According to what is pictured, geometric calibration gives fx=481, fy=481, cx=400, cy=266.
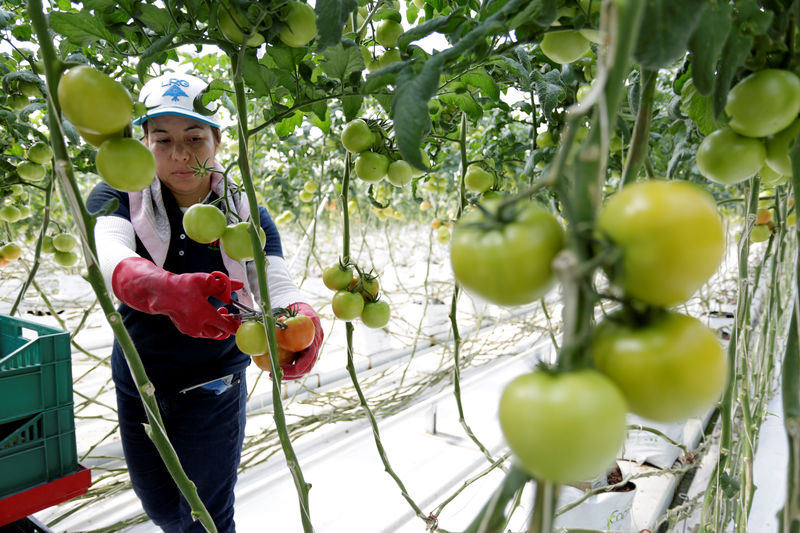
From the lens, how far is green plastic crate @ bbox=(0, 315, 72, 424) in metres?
0.95

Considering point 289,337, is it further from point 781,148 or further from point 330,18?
point 781,148

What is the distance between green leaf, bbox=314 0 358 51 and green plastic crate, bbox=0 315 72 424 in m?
0.92

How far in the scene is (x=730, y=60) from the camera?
349 mm

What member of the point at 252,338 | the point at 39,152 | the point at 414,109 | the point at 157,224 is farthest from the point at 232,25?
the point at 39,152

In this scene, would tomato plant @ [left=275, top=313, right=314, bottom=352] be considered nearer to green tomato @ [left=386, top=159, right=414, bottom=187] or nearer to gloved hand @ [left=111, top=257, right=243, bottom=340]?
gloved hand @ [left=111, top=257, right=243, bottom=340]

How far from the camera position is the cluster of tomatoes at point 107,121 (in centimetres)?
38

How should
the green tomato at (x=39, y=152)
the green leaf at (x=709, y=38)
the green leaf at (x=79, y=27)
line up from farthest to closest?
the green tomato at (x=39, y=152) → the green leaf at (x=79, y=27) → the green leaf at (x=709, y=38)

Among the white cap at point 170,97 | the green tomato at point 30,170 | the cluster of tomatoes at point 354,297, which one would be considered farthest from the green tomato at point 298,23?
the green tomato at point 30,170

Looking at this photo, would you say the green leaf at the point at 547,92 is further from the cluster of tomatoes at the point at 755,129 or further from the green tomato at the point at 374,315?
the green tomato at the point at 374,315

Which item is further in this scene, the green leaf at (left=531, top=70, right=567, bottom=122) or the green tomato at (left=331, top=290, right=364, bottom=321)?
the green tomato at (left=331, top=290, right=364, bottom=321)

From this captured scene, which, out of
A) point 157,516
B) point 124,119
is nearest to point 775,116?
point 124,119

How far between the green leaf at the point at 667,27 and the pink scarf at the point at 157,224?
3.05 feet

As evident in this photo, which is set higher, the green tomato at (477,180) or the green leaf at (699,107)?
the green tomato at (477,180)

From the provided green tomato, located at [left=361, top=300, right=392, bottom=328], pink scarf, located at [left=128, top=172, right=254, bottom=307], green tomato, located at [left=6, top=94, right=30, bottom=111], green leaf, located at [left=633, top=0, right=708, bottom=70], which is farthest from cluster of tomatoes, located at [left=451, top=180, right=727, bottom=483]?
green tomato, located at [left=6, top=94, right=30, bottom=111]
